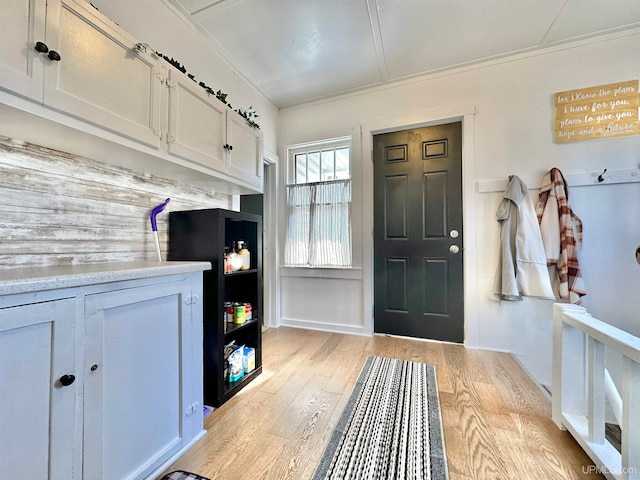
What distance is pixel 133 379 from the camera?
96 centimetres

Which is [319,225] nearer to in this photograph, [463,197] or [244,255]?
[244,255]

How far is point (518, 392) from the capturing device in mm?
1659

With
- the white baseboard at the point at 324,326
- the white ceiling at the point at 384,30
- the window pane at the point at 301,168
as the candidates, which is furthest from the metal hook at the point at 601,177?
the window pane at the point at 301,168

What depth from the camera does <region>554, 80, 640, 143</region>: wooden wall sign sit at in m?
2.03

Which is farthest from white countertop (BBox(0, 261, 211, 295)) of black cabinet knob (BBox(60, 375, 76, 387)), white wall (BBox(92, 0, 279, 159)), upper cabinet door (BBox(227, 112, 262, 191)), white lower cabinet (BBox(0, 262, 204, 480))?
white wall (BBox(92, 0, 279, 159))

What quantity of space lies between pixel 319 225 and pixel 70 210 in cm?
207

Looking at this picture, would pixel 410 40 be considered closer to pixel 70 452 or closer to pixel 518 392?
pixel 518 392

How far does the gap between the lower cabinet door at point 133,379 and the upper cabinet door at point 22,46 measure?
709 millimetres

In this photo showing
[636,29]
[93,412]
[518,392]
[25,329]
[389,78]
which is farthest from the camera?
[389,78]

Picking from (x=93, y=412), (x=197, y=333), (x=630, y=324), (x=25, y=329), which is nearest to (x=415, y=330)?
(x=630, y=324)

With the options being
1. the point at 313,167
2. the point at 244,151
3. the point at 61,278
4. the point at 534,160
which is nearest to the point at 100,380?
the point at 61,278

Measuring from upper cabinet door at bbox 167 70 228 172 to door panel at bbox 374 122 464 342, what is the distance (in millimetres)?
1715

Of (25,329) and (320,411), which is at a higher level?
(25,329)

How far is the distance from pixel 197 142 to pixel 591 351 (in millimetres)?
2268
